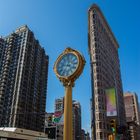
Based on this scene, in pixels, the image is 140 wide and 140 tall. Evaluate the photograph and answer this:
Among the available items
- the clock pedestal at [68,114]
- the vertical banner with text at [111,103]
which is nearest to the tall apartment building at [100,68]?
the vertical banner with text at [111,103]

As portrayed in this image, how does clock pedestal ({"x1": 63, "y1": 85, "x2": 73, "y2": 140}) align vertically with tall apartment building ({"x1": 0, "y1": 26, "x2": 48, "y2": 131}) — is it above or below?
below

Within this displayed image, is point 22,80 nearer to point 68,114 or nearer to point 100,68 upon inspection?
point 100,68

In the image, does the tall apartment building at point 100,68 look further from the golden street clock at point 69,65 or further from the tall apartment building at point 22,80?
the golden street clock at point 69,65

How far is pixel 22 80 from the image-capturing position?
114m

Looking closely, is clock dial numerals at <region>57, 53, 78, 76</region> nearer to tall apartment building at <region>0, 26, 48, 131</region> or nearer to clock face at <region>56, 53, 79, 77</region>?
clock face at <region>56, 53, 79, 77</region>

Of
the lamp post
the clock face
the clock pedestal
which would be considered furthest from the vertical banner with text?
the clock face

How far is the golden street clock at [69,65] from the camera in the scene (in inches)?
891

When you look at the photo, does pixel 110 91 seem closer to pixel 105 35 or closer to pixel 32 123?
pixel 32 123

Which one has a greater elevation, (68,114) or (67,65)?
(67,65)

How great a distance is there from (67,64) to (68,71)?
3.06 ft

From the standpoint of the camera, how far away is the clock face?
75.5 ft

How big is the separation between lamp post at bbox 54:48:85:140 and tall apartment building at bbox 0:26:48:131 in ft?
260

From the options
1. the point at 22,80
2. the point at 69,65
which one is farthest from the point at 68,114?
the point at 22,80

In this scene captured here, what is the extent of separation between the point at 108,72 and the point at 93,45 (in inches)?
722
